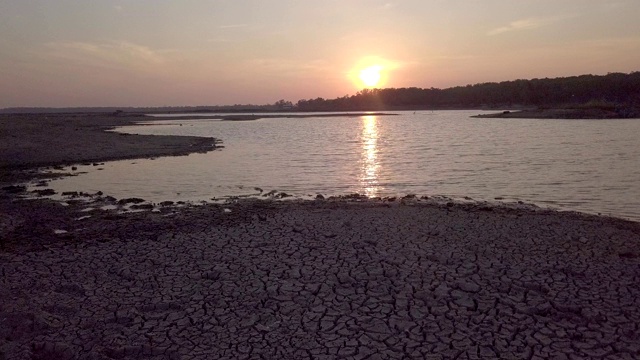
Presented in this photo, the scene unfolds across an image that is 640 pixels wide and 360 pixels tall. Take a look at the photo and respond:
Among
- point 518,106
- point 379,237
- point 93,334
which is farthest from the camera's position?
point 518,106

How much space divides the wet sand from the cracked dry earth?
0.03m

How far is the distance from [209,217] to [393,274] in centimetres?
648

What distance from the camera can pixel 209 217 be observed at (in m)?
13.1

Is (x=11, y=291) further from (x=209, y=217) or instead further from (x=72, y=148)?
(x=72, y=148)

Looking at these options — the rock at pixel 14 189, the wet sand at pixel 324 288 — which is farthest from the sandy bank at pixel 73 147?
the wet sand at pixel 324 288

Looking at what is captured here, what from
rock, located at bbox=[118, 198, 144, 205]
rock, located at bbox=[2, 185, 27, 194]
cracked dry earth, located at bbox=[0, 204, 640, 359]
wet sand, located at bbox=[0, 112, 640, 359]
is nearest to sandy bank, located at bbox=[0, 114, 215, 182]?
rock, located at bbox=[2, 185, 27, 194]

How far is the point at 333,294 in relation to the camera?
25.1 feet

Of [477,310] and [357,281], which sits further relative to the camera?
[357,281]

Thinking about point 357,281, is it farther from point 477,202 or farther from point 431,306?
point 477,202

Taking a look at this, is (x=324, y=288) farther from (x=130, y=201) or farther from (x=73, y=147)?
(x=73, y=147)

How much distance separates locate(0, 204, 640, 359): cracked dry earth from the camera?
616 cm

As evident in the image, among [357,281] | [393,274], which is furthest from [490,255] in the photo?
[357,281]

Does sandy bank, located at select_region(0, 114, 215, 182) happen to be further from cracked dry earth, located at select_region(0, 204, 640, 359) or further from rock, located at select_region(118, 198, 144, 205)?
cracked dry earth, located at select_region(0, 204, 640, 359)

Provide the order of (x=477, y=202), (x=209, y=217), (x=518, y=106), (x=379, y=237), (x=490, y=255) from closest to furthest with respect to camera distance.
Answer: (x=490, y=255), (x=379, y=237), (x=209, y=217), (x=477, y=202), (x=518, y=106)
